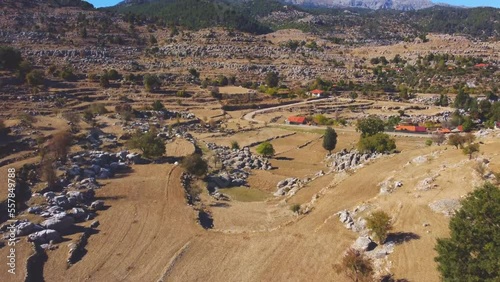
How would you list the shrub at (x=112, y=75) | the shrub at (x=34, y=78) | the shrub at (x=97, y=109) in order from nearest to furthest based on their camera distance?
the shrub at (x=97, y=109) → the shrub at (x=34, y=78) → the shrub at (x=112, y=75)

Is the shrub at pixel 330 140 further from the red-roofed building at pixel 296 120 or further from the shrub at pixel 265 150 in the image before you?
the red-roofed building at pixel 296 120

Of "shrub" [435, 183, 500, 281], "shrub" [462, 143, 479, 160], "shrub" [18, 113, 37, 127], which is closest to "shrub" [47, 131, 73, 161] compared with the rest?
"shrub" [18, 113, 37, 127]

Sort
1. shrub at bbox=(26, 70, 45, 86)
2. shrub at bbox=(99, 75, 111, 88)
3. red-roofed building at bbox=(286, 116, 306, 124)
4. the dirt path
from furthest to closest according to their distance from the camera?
shrub at bbox=(99, 75, 111, 88) < red-roofed building at bbox=(286, 116, 306, 124) < shrub at bbox=(26, 70, 45, 86) < the dirt path

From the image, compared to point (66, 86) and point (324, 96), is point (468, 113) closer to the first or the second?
point (324, 96)

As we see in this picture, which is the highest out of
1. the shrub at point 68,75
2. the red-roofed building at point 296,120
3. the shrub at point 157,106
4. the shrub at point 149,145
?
the shrub at point 68,75

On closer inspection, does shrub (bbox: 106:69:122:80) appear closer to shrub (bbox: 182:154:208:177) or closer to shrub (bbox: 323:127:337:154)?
shrub (bbox: 323:127:337:154)

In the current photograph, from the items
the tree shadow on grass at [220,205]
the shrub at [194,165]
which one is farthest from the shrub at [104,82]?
the tree shadow on grass at [220,205]

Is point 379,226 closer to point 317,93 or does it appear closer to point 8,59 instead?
point 8,59

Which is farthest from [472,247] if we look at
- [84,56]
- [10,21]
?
[10,21]

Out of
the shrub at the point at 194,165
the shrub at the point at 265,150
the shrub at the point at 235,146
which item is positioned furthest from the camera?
the shrub at the point at 235,146

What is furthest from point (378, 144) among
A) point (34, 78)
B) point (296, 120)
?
point (34, 78)
